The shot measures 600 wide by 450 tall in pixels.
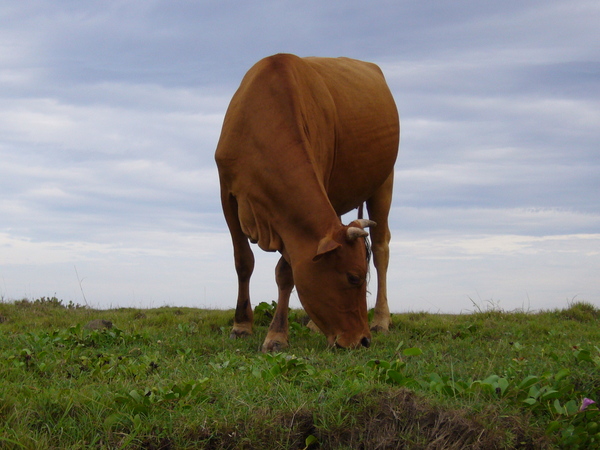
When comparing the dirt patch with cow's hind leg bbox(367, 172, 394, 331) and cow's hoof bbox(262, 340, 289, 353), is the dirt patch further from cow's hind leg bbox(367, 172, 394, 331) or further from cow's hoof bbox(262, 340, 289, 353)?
cow's hind leg bbox(367, 172, 394, 331)

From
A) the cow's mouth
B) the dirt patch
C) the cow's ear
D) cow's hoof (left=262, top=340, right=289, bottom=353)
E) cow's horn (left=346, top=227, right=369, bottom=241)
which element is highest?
cow's horn (left=346, top=227, right=369, bottom=241)

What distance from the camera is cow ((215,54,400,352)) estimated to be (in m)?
5.68

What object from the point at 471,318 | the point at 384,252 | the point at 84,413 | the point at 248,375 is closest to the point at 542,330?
the point at 471,318

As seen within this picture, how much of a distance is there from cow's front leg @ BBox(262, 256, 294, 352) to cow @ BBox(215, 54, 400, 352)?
0.01 meters

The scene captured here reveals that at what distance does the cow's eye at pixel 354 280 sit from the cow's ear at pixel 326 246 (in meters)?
0.30

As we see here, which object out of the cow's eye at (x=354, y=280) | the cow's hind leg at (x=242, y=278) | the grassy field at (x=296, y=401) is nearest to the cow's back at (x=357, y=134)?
the cow's hind leg at (x=242, y=278)

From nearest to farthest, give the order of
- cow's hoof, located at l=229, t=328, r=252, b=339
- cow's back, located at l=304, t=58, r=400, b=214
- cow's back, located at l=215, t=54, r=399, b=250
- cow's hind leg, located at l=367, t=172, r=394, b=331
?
cow's back, located at l=215, t=54, r=399, b=250 < cow's hoof, located at l=229, t=328, r=252, b=339 < cow's back, located at l=304, t=58, r=400, b=214 < cow's hind leg, located at l=367, t=172, r=394, b=331

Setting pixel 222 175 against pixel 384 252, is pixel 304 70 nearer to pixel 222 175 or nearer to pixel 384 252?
pixel 222 175

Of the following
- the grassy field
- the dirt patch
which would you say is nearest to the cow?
the grassy field

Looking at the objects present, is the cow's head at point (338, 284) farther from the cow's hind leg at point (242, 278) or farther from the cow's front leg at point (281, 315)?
the cow's hind leg at point (242, 278)

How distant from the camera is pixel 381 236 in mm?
8438

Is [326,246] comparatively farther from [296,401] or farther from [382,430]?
[382,430]

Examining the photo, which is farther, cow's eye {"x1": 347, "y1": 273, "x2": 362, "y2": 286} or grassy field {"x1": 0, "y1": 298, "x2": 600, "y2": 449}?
cow's eye {"x1": 347, "y1": 273, "x2": 362, "y2": 286}

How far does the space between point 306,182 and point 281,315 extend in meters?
1.37
